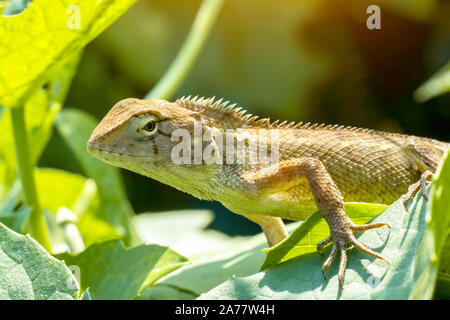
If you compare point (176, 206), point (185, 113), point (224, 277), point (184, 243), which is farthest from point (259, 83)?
point (224, 277)

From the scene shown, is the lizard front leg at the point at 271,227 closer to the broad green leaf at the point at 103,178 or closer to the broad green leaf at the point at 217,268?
the broad green leaf at the point at 217,268

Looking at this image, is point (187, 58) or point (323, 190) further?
point (187, 58)

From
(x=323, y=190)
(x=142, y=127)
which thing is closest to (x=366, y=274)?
(x=323, y=190)

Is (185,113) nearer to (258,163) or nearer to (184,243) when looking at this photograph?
(258,163)

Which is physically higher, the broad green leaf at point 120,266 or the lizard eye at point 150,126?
the lizard eye at point 150,126

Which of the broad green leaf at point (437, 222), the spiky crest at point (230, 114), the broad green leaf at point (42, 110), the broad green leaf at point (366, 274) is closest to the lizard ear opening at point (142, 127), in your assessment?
the spiky crest at point (230, 114)

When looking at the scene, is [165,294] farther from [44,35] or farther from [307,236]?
[44,35]
